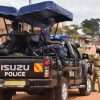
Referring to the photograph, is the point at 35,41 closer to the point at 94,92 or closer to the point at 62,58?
the point at 62,58

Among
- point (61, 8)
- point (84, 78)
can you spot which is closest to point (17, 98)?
point (84, 78)

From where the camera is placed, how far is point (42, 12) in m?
14.2

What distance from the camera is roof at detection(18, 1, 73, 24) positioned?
45.6ft

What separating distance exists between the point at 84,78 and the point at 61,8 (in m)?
2.91

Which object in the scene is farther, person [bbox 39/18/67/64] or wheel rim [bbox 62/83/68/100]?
person [bbox 39/18/67/64]

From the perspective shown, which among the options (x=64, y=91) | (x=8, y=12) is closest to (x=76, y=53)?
(x=64, y=91)

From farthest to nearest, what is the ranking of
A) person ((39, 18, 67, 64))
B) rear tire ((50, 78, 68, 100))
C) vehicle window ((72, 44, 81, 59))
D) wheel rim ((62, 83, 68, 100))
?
vehicle window ((72, 44, 81, 59)), person ((39, 18, 67, 64)), wheel rim ((62, 83, 68, 100)), rear tire ((50, 78, 68, 100))

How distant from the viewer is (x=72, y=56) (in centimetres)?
1482

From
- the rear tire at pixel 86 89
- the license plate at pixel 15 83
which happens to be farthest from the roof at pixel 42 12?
the rear tire at pixel 86 89

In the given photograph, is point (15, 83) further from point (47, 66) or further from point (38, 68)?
point (47, 66)

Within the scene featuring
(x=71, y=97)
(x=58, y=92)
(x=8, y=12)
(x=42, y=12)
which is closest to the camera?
(x=58, y=92)

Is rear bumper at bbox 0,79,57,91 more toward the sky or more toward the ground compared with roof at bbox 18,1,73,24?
more toward the ground

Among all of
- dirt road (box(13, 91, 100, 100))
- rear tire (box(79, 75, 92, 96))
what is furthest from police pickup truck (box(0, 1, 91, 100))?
rear tire (box(79, 75, 92, 96))

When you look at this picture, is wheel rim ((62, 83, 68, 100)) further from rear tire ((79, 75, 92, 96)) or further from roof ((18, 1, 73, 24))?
rear tire ((79, 75, 92, 96))
